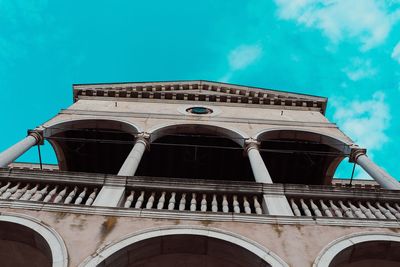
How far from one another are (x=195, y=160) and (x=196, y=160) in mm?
124

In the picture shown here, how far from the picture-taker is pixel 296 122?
1560cm

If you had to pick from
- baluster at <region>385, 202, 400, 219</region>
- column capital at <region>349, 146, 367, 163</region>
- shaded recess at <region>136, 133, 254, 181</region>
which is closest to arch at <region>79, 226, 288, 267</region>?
baluster at <region>385, 202, 400, 219</region>

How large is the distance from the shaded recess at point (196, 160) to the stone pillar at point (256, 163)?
9.16 ft

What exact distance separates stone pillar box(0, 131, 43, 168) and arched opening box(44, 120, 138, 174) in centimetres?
220

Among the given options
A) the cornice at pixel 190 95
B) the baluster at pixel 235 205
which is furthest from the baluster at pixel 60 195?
the cornice at pixel 190 95

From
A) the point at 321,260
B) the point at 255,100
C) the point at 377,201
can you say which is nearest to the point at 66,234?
the point at 321,260

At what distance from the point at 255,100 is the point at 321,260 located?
39.1 ft

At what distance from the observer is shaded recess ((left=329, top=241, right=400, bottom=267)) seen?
7.29 meters

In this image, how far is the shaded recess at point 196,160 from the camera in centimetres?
1574

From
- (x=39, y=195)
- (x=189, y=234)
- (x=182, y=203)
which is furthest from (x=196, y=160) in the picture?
(x=189, y=234)

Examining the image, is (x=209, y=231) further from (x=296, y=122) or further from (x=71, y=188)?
(x=296, y=122)

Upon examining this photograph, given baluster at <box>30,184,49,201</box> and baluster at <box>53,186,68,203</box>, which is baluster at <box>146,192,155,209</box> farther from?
baluster at <box>30,184,49,201</box>

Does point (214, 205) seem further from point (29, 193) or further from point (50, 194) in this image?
point (29, 193)

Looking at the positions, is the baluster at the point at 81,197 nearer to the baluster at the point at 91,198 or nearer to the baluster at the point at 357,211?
the baluster at the point at 91,198
